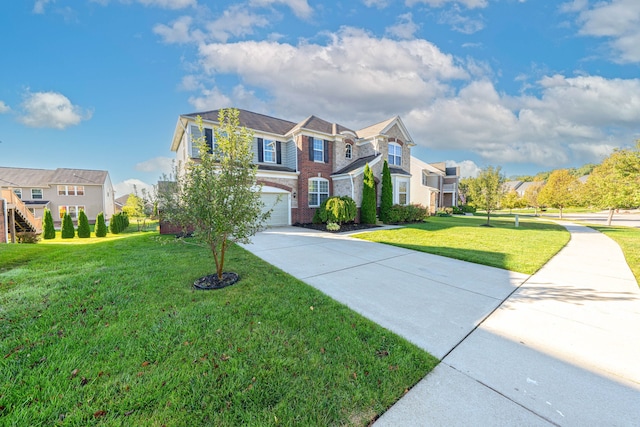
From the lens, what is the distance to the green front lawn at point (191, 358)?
6.82 ft

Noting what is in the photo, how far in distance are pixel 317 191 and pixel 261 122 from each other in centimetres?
639

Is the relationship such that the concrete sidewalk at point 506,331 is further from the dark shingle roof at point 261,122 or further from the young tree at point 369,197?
the dark shingle roof at point 261,122

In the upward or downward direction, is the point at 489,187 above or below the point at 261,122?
below

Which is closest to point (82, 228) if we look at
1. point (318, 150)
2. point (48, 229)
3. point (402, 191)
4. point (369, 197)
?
point (48, 229)

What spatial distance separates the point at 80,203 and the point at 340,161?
3229 cm

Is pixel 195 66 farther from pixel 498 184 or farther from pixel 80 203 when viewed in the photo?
pixel 80 203

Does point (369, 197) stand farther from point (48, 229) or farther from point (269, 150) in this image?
point (48, 229)

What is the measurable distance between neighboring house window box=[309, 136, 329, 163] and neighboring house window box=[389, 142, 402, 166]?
5574 mm

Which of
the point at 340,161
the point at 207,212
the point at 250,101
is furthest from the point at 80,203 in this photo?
the point at 207,212

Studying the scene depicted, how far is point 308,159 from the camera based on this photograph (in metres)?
16.2

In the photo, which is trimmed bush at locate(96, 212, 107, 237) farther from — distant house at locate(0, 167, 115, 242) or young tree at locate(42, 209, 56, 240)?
distant house at locate(0, 167, 115, 242)

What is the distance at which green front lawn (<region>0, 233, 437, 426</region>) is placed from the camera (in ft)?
6.82

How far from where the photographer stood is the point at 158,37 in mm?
10062

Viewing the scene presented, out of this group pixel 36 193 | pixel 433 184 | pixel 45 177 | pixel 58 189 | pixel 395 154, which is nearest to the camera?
pixel 395 154
